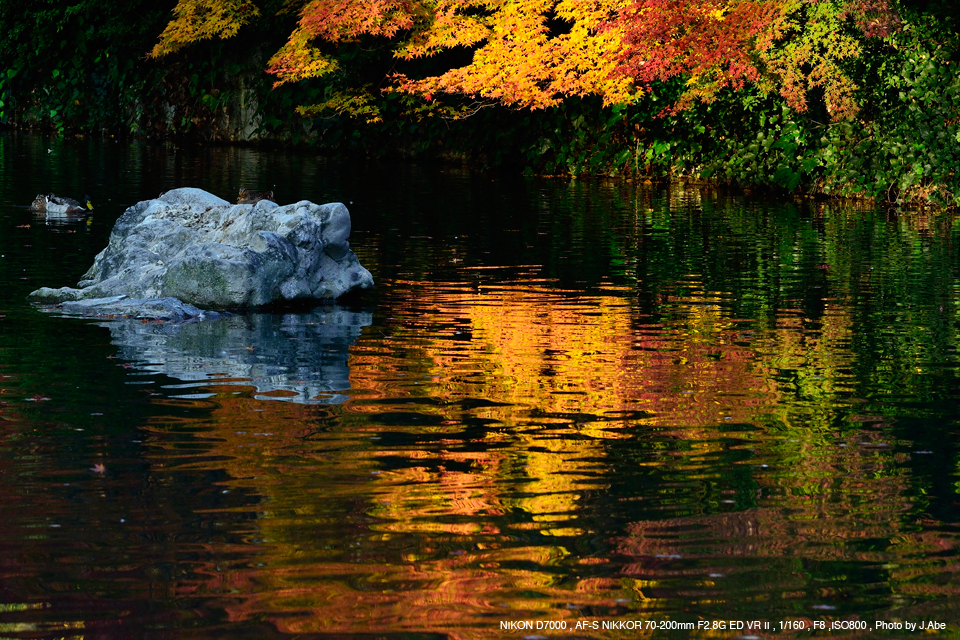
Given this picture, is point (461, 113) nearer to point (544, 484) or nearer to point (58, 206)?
point (58, 206)

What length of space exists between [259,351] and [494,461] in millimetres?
4202

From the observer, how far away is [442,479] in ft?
24.6

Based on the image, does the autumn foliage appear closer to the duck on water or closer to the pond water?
the pond water

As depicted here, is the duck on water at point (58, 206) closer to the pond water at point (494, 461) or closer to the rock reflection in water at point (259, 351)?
the pond water at point (494, 461)

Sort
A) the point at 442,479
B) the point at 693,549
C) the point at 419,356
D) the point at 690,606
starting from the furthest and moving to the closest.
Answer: the point at 419,356 < the point at 442,479 < the point at 693,549 < the point at 690,606

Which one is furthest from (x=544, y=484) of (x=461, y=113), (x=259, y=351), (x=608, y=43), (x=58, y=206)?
(x=461, y=113)

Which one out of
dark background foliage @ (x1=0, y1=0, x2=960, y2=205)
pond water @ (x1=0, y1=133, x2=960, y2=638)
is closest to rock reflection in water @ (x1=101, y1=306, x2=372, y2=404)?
pond water @ (x1=0, y1=133, x2=960, y2=638)

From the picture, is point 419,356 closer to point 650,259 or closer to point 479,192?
point 650,259

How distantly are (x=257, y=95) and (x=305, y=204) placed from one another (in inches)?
1112

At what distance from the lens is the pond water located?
570 centimetres

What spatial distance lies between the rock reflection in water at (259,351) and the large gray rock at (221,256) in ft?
1.97

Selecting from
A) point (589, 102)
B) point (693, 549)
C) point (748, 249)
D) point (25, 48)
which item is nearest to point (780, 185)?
point (589, 102)

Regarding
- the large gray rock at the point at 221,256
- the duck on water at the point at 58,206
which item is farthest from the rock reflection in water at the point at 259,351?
the duck on water at the point at 58,206

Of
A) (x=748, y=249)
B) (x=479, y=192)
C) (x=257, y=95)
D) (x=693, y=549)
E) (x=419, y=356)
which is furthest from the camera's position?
(x=257, y=95)
